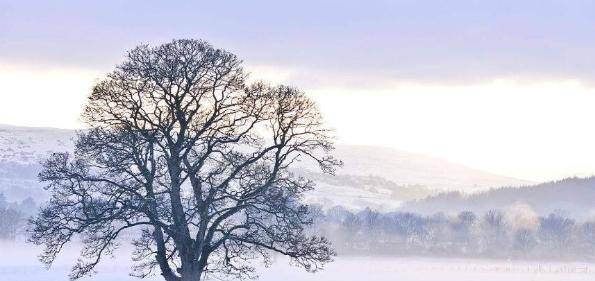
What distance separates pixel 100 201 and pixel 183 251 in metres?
4.03

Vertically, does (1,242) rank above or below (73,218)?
above

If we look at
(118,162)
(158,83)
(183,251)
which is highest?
(158,83)

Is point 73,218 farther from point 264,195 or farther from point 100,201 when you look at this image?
point 264,195

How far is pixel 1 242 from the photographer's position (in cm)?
19400

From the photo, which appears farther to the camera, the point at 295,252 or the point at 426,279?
the point at 426,279

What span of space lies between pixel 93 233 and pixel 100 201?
149 cm

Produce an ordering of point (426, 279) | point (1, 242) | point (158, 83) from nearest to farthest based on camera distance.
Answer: point (158, 83) < point (426, 279) < point (1, 242)

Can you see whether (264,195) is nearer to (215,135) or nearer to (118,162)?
(215,135)

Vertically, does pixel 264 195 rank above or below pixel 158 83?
below

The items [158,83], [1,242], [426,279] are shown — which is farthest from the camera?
[1,242]

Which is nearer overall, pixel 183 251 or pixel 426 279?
pixel 183 251

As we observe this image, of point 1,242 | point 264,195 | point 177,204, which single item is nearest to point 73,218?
point 177,204

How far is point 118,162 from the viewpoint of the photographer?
43469 millimetres

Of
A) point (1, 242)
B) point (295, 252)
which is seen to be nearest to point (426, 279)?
point (295, 252)
